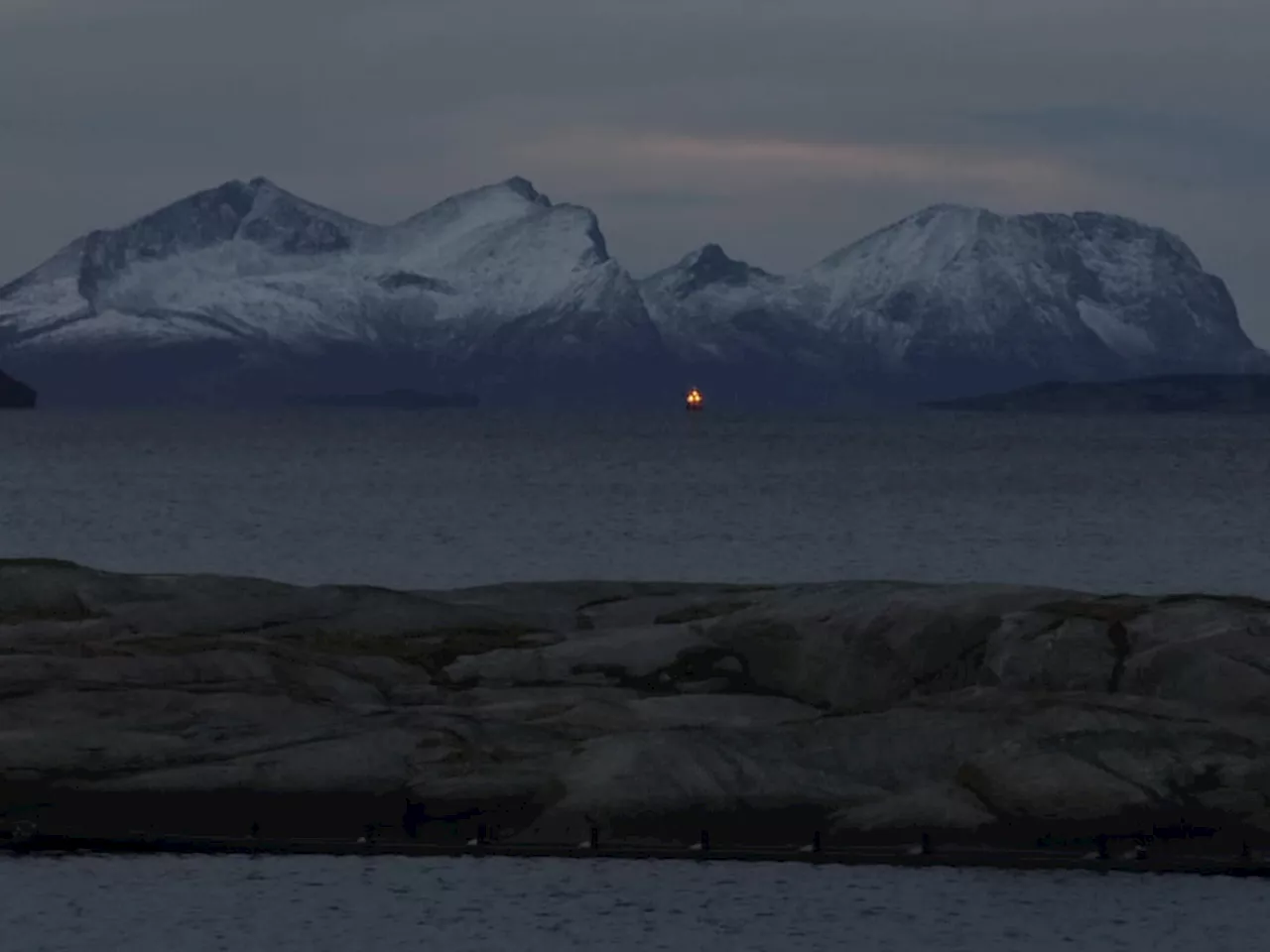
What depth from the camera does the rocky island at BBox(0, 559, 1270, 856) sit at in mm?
54156

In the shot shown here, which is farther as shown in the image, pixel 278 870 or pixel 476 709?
pixel 476 709

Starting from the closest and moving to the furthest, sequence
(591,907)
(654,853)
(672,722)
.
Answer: (591,907) → (654,853) → (672,722)

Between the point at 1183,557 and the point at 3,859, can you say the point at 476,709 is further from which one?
the point at 1183,557

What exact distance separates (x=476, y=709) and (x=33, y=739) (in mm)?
9702

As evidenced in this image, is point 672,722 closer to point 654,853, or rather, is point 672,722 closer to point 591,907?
point 654,853

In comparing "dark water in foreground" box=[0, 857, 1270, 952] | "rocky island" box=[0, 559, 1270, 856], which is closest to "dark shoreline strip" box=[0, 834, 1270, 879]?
"dark water in foreground" box=[0, 857, 1270, 952]

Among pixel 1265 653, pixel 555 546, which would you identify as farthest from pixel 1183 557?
pixel 1265 653

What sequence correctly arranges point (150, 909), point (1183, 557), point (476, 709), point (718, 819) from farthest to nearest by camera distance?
point (1183, 557)
point (476, 709)
point (718, 819)
point (150, 909)

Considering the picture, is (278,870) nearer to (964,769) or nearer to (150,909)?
(150,909)

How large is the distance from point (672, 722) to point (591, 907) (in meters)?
10.7

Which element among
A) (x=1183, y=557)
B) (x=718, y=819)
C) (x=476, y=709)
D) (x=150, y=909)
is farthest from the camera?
(x=1183, y=557)

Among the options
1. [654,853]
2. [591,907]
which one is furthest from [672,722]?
[591,907]

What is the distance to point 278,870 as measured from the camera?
5212 cm

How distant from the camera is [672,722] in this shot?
197ft
